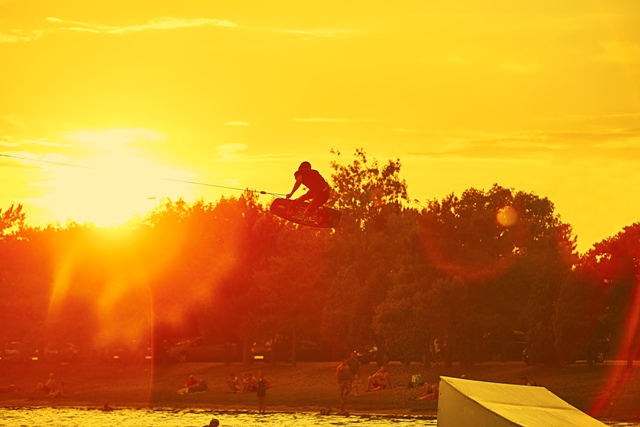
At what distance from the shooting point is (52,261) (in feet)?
314

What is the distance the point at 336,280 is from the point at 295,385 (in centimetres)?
930

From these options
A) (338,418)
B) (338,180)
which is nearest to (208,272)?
(338,180)

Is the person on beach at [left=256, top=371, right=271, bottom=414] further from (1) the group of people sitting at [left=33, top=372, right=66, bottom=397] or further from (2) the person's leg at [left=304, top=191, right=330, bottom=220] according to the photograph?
(2) the person's leg at [left=304, top=191, right=330, bottom=220]

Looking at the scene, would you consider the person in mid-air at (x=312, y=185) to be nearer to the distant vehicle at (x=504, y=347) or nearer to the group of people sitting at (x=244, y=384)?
the distant vehicle at (x=504, y=347)

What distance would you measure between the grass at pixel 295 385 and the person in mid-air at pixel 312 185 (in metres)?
23.5

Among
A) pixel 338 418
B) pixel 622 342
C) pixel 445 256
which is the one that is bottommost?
pixel 338 418

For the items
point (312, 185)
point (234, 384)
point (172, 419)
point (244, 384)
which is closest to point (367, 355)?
point (244, 384)

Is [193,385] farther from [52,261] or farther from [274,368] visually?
[52,261]

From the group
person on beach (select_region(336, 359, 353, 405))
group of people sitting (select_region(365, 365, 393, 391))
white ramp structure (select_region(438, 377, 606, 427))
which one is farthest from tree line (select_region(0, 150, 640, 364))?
white ramp structure (select_region(438, 377, 606, 427))

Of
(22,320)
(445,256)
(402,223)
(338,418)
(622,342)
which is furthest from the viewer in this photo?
(22,320)

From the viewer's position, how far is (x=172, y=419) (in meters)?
56.3

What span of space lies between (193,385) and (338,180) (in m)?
27.4

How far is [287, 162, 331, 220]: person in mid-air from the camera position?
29.8 m

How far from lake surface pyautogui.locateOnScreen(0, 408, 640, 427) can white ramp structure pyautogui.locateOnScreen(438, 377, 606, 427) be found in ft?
56.5
